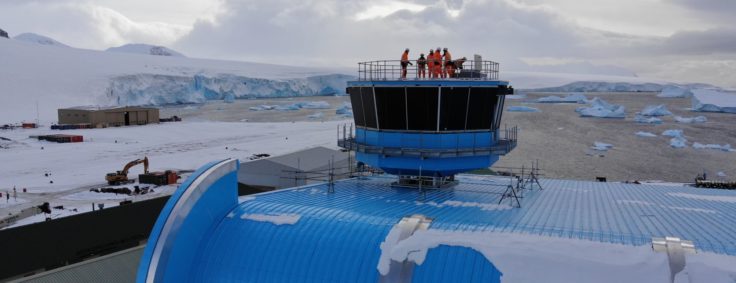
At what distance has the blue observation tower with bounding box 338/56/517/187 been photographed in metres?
14.7

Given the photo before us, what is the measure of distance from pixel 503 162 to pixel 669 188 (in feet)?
95.3

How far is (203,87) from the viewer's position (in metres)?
107

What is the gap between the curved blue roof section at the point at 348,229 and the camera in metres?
9.68

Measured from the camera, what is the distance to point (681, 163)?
4753 centimetres

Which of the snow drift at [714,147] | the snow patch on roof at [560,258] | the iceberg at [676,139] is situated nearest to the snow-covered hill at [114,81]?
the iceberg at [676,139]

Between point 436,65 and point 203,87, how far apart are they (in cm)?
9791

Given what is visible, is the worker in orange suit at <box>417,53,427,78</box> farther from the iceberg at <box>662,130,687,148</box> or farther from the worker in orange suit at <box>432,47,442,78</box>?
the iceberg at <box>662,130,687,148</box>

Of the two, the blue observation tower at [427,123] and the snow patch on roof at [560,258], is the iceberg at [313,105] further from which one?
the snow patch on roof at [560,258]

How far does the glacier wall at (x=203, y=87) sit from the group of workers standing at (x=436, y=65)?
84.5 m

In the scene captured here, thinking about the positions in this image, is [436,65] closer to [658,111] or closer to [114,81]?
[658,111]

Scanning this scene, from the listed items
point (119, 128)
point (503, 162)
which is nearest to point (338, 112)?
point (119, 128)

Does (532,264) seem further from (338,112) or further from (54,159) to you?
(338,112)

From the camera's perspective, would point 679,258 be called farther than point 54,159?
No

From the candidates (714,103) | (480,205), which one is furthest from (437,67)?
(714,103)
